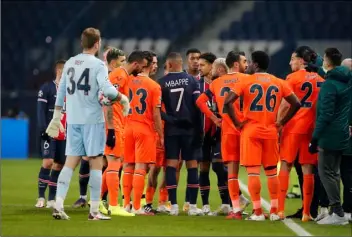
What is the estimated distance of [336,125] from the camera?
1068 centimetres

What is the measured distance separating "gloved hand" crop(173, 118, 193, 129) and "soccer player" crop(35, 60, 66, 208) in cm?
181

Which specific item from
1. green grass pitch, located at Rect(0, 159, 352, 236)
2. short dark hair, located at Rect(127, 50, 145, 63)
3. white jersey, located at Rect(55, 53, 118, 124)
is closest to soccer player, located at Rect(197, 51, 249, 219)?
green grass pitch, located at Rect(0, 159, 352, 236)

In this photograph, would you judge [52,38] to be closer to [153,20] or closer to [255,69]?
[153,20]

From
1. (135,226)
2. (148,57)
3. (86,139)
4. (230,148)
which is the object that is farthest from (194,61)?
(135,226)

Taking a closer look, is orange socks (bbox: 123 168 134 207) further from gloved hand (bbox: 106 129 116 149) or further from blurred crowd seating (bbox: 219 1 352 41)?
blurred crowd seating (bbox: 219 1 352 41)

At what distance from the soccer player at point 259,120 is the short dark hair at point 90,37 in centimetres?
164

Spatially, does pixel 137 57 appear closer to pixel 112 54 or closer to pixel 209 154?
pixel 112 54

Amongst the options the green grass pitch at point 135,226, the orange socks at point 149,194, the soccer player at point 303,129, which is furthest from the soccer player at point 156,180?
the soccer player at point 303,129

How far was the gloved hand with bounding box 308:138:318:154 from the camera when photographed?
1067 centimetres

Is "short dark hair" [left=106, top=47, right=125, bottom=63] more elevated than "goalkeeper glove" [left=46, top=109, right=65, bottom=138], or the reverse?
"short dark hair" [left=106, top=47, right=125, bottom=63]

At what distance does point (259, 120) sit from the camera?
11164 millimetres

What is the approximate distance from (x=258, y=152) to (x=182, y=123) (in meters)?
1.39

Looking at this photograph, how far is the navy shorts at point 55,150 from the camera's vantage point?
1328 cm

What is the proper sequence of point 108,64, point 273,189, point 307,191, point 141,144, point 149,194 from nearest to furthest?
point 273,189
point 307,191
point 141,144
point 108,64
point 149,194
